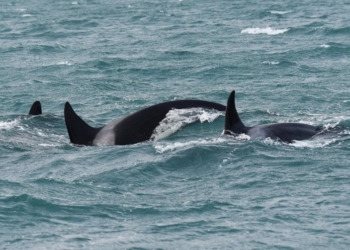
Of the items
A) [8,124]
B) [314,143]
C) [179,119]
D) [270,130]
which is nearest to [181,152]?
[179,119]

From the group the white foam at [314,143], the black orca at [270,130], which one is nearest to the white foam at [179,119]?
the black orca at [270,130]

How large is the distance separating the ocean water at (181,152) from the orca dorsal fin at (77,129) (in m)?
0.49

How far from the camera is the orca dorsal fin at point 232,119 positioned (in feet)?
72.6

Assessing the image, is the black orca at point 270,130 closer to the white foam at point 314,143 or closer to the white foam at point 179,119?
the white foam at point 314,143

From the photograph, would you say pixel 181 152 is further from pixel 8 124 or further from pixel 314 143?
pixel 8 124

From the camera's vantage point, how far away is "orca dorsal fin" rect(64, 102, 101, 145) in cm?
Result: 2312

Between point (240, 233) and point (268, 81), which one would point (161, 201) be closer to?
point (240, 233)

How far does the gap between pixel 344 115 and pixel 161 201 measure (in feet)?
38.6

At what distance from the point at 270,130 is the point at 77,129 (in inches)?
198

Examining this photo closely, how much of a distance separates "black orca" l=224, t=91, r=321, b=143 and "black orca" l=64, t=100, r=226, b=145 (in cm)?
157

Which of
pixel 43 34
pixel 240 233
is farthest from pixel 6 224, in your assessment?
pixel 43 34

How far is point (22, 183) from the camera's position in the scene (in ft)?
66.4

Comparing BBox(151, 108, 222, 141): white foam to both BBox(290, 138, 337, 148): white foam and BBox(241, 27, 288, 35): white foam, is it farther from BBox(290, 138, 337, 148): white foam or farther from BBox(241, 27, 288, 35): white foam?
BBox(241, 27, 288, 35): white foam

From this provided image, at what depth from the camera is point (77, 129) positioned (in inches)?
918
